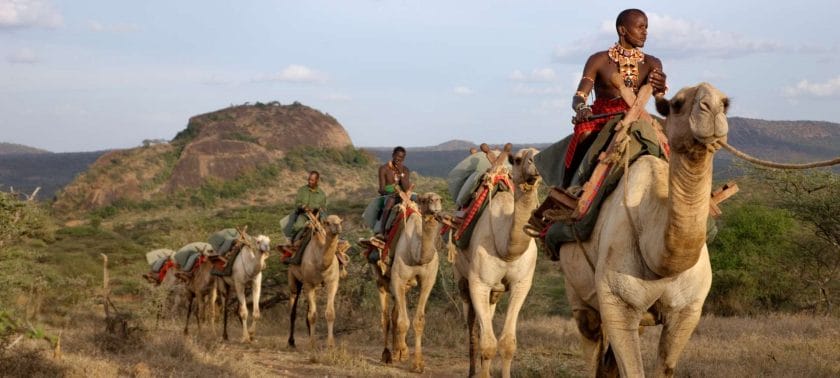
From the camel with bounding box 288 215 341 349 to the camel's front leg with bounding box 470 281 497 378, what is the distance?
5.64 meters

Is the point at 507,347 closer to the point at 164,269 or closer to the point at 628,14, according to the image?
the point at 628,14

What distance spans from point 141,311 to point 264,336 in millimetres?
3036

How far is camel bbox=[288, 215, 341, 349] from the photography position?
15555 millimetres

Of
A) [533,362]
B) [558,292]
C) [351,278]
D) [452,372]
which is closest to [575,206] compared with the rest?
[533,362]

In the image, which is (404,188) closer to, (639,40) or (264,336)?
(264,336)

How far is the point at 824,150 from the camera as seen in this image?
8644cm

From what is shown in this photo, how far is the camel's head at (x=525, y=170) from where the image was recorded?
8.51 m

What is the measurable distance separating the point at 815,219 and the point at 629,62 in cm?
1275

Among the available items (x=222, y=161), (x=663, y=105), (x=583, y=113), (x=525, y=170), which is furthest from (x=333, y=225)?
(x=222, y=161)

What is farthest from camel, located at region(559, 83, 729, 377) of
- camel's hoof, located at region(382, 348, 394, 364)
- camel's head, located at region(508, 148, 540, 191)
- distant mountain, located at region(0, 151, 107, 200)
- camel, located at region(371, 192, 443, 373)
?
distant mountain, located at region(0, 151, 107, 200)

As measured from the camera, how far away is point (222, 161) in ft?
217

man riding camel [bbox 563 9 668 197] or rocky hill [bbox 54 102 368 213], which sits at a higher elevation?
man riding camel [bbox 563 9 668 197]

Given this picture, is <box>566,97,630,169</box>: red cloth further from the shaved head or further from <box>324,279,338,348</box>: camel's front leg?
<box>324,279,338,348</box>: camel's front leg

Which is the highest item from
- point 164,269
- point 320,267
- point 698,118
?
point 698,118
